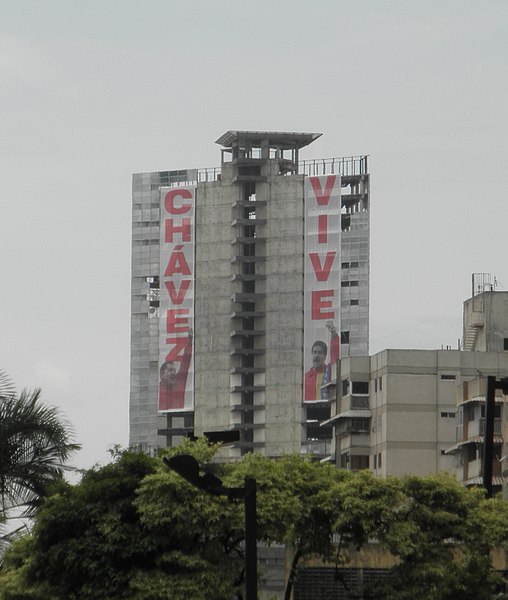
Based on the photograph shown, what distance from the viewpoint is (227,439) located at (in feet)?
92.3

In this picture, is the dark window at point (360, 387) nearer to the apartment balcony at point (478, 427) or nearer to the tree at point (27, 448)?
the apartment balcony at point (478, 427)

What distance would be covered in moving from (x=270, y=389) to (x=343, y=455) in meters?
63.5

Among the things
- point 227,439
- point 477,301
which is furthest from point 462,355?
point 227,439

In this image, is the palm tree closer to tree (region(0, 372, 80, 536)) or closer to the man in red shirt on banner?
tree (region(0, 372, 80, 536))

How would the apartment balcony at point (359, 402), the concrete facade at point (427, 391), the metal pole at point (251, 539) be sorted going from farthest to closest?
the apartment balcony at point (359, 402) < the concrete facade at point (427, 391) < the metal pole at point (251, 539)

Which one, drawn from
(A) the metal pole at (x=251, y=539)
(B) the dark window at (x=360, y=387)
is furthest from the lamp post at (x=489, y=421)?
(B) the dark window at (x=360, y=387)

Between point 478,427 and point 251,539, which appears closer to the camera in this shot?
point 251,539

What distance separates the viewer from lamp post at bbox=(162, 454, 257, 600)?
2269 centimetres

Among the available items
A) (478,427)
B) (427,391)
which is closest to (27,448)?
(478,427)

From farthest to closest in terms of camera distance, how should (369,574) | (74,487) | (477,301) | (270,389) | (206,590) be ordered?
(270,389) < (477,301) < (369,574) < (74,487) < (206,590)

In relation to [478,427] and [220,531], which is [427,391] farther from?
[220,531]

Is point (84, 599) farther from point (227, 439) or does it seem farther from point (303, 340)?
point (303, 340)

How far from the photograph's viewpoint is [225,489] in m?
22.9

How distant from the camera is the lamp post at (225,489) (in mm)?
22688
